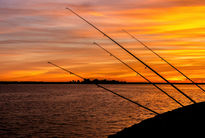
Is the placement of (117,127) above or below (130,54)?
below

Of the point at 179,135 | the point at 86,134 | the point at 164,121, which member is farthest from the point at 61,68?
the point at 86,134

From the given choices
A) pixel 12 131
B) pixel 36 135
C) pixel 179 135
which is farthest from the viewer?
pixel 12 131

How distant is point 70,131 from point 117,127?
4308mm

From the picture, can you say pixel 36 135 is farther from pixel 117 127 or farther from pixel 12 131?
pixel 117 127

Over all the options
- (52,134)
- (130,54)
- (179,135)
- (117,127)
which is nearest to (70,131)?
(52,134)

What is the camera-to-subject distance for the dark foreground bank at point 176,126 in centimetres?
664

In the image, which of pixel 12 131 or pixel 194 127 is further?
pixel 12 131

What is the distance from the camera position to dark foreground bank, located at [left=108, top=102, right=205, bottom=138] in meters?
6.64

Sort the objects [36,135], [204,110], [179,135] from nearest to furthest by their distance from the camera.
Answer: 1. [179,135]
2. [204,110]
3. [36,135]

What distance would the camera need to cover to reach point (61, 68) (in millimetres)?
9438

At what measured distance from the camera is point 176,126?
7.01m

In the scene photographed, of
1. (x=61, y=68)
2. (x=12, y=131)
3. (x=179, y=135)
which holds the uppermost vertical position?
(x=61, y=68)

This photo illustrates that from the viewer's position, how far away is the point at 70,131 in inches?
934

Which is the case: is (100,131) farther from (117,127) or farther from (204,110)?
(204,110)
